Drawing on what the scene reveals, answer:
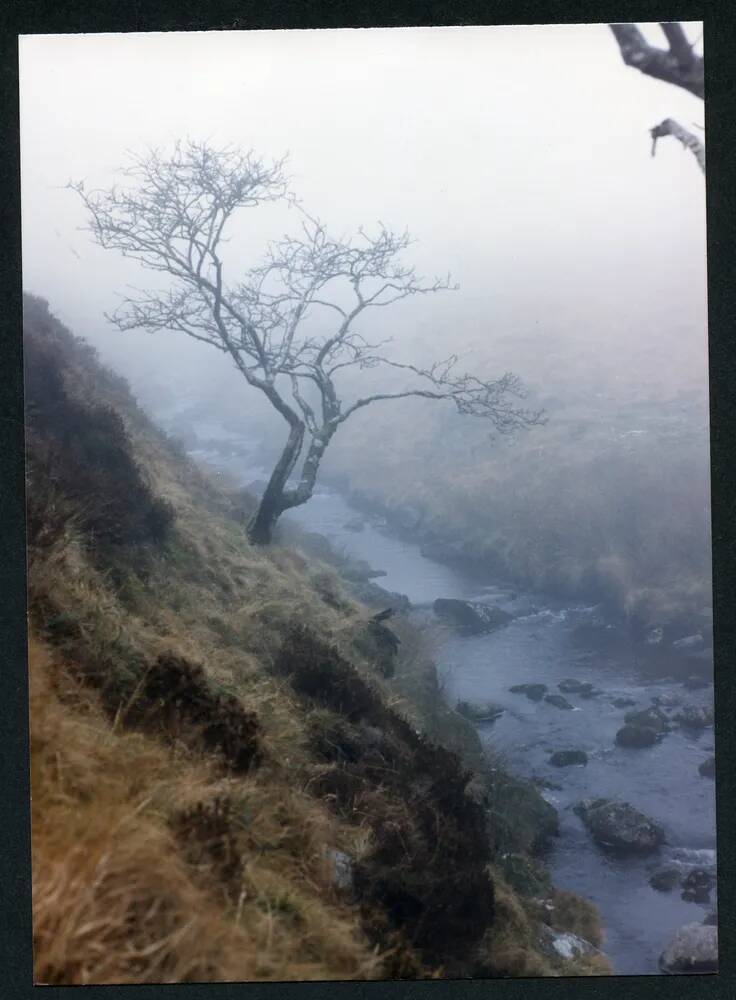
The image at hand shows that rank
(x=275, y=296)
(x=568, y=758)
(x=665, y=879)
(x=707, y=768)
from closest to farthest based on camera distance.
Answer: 1. (x=665, y=879)
2. (x=707, y=768)
3. (x=568, y=758)
4. (x=275, y=296)

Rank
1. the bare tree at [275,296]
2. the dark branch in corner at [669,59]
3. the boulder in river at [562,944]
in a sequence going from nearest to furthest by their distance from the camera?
the dark branch in corner at [669,59] < the boulder in river at [562,944] < the bare tree at [275,296]

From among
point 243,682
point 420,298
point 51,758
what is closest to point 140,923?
point 51,758

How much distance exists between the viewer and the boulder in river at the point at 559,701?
17.8 feet

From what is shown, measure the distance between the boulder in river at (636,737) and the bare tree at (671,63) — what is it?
12.4 ft

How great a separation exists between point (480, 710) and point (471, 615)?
2.78 feet

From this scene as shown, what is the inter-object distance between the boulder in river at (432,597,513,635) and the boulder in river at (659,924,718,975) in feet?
8.18

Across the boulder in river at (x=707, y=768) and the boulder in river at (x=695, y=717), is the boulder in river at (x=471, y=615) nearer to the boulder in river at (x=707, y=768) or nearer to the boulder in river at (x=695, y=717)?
the boulder in river at (x=695, y=717)

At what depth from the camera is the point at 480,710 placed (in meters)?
5.51

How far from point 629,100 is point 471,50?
3.76 ft

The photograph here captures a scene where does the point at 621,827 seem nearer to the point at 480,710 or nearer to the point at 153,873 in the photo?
the point at 480,710

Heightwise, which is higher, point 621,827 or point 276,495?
point 276,495

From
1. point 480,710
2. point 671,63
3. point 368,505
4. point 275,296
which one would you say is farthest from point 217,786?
point 671,63

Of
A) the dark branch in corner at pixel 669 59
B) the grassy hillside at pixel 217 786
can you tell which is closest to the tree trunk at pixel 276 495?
the grassy hillside at pixel 217 786

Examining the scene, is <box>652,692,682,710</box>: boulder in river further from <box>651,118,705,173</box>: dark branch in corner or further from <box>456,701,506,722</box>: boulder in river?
<box>651,118,705,173</box>: dark branch in corner
